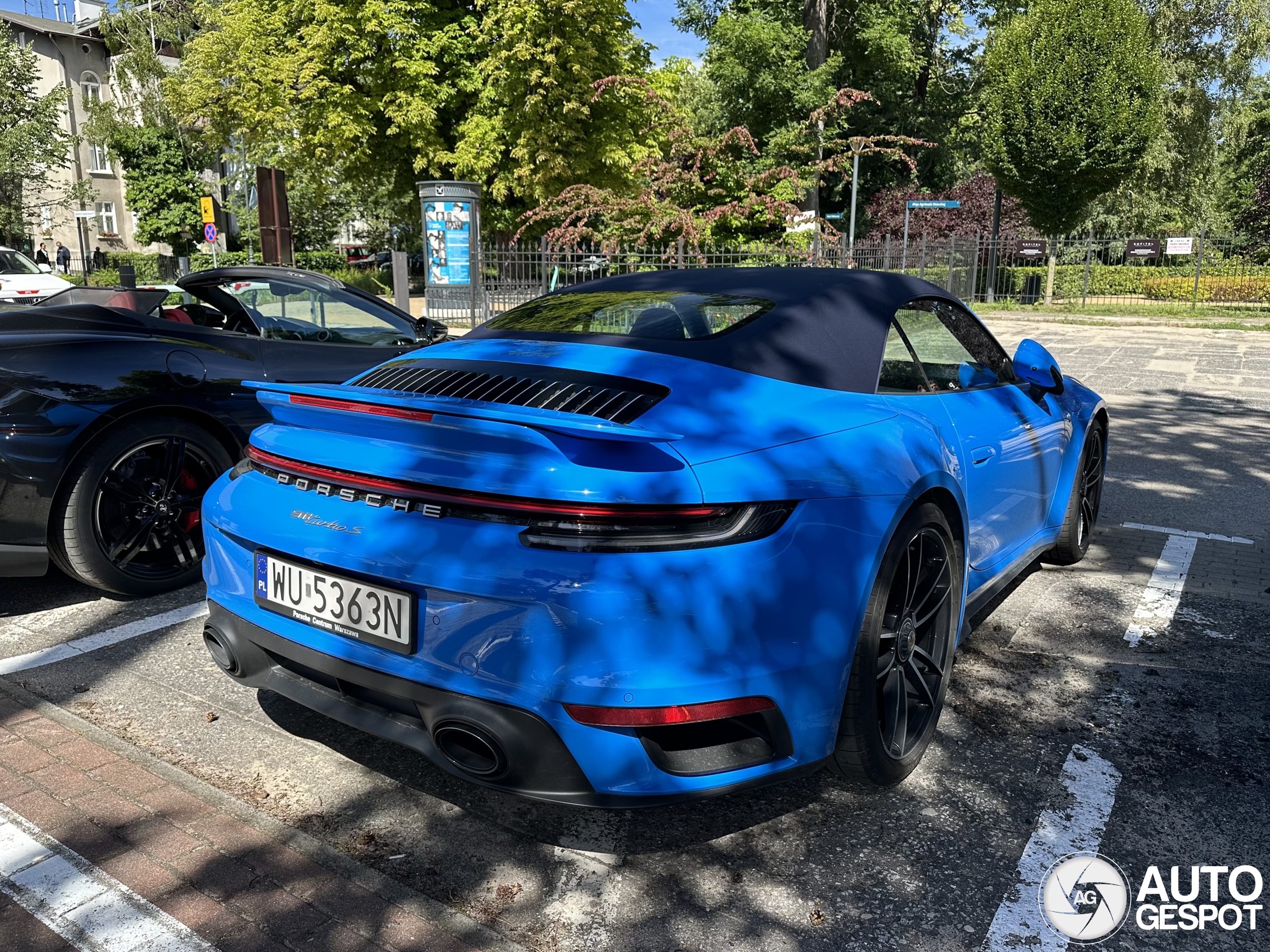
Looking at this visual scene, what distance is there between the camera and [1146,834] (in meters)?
2.58

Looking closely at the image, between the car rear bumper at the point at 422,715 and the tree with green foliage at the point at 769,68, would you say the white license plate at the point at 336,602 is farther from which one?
the tree with green foliage at the point at 769,68

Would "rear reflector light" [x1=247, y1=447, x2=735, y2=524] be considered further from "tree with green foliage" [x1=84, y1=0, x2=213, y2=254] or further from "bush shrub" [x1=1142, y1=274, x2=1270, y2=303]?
"tree with green foliage" [x1=84, y1=0, x2=213, y2=254]

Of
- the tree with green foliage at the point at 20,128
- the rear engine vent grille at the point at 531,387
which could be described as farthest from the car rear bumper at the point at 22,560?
the tree with green foliage at the point at 20,128

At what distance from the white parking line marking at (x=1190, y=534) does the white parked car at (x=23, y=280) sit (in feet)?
59.5

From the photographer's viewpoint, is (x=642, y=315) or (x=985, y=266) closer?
(x=642, y=315)

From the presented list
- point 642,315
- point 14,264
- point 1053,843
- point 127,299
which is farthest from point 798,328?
point 14,264

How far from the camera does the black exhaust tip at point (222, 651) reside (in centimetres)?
269

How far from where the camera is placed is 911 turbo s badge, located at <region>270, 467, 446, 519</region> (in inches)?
88.9

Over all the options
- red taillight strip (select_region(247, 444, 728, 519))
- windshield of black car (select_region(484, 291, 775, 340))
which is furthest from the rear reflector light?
windshield of black car (select_region(484, 291, 775, 340))

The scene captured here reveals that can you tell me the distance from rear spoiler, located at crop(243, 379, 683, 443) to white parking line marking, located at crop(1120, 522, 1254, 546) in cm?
436

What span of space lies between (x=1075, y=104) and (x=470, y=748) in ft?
86.6

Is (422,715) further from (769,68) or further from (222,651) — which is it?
(769,68)

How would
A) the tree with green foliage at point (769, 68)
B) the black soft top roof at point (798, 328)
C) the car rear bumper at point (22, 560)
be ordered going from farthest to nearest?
the tree with green foliage at point (769, 68), the car rear bumper at point (22, 560), the black soft top roof at point (798, 328)

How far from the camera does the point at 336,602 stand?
7.79 ft
